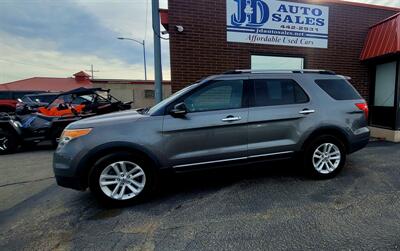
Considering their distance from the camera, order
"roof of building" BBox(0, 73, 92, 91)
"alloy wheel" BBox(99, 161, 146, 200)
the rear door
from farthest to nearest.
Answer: "roof of building" BBox(0, 73, 92, 91) → the rear door → "alloy wheel" BBox(99, 161, 146, 200)

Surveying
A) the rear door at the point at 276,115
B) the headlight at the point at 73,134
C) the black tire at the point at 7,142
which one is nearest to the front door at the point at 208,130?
the rear door at the point at 276,115

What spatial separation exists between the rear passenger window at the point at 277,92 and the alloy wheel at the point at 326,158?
2.78 feet

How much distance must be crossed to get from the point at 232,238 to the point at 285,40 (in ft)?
21.6

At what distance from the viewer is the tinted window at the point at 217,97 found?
371cm

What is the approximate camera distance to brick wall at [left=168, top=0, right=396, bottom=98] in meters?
6.98

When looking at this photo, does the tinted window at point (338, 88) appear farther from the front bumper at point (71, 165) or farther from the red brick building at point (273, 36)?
the front bumper at point (71, 165)

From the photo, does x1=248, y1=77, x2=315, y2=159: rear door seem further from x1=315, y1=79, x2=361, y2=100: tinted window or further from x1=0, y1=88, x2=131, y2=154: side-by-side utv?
x1=0, y1=88, x2=131, y2=154: side-by-side utv

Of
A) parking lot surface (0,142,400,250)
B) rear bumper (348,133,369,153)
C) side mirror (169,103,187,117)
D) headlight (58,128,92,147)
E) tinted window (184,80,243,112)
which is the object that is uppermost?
tinted window (184,80,243,112)

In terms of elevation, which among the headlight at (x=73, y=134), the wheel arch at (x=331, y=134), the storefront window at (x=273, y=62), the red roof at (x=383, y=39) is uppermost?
the red roof at (x=383, y=39)

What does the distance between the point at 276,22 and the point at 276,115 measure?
4665 millimetres

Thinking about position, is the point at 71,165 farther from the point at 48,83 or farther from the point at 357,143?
the point at 48,83

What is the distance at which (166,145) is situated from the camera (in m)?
3.51

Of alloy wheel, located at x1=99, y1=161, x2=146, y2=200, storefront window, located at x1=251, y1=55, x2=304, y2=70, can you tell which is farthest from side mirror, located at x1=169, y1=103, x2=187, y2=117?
storefront window, located at x1=251, y1=55, x2=304, y2=70

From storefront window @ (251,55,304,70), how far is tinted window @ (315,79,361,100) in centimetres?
356
